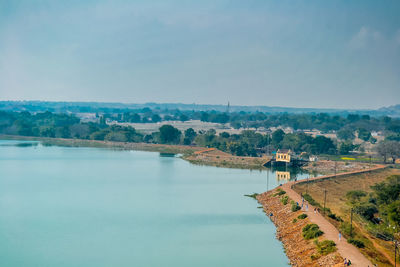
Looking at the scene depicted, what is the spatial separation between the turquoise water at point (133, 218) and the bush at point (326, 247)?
5.53 feet

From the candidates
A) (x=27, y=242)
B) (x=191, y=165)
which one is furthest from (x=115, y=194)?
(x=191, y=165)

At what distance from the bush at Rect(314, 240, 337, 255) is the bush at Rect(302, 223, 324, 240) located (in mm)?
1125

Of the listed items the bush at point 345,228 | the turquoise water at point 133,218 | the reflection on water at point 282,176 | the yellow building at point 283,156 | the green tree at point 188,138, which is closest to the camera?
the turquoise water at point 133,218

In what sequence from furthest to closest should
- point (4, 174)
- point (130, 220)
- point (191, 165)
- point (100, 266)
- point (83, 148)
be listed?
point (83, 148) < point (191, 165) < point (4, 174) < point (130, 220) < point (100, 266)

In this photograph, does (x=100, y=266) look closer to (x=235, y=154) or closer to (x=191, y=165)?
(x=191, y=165)

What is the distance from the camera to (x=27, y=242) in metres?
22.6

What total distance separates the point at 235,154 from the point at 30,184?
2630 cm

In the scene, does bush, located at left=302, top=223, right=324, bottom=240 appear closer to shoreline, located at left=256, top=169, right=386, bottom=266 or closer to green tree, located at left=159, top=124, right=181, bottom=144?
shoreline, located at left=256, top=169, right=386, bottom=266

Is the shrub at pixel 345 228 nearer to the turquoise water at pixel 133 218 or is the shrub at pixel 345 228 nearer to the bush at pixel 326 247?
the bush at pixel 326 247

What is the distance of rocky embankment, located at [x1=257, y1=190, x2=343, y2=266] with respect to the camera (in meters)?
18.8

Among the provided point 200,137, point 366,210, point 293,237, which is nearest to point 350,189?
point 366,210

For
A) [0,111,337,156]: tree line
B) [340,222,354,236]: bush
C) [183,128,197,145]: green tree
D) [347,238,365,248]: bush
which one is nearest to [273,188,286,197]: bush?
[340,222,354,236]: bush

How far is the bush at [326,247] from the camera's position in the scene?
63.0 ft

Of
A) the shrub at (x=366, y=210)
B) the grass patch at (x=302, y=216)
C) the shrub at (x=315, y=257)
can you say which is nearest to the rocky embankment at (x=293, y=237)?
the shrub at (x=315, y=257)
